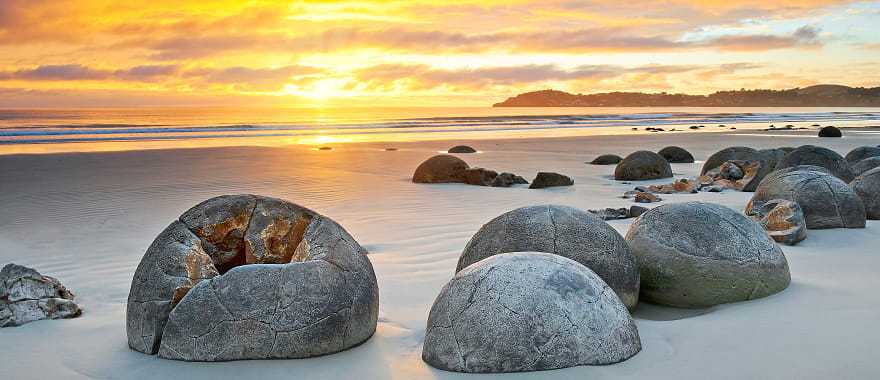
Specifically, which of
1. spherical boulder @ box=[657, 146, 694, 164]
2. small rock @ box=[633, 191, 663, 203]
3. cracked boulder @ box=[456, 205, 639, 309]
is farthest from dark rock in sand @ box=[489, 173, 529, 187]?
cracked boulder @ box=[456, 205, 639, 309]

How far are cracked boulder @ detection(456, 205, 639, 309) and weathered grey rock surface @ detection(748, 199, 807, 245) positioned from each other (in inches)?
141

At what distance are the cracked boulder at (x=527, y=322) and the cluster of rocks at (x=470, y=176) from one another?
35.8ft

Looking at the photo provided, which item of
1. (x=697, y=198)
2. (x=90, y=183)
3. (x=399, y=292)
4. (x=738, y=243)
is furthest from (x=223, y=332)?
(x=90, y=183)

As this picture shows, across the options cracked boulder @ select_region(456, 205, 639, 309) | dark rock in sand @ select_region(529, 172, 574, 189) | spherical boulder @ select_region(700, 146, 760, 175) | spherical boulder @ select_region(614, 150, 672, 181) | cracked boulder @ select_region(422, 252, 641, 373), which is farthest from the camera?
spherical boulder @ select_region(700, 146, 760, 175)

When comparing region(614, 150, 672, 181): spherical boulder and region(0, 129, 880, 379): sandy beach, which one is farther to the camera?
region(614, 150, 672, 181): spherical boulder

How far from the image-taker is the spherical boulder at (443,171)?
16.7m

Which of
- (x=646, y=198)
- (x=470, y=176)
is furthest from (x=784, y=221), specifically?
(x=470, y=176)

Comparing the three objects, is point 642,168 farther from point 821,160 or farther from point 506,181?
point 821,160

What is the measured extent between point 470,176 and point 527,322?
11.9 metres

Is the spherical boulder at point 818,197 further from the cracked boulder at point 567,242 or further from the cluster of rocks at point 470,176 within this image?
the cluster of rocks at point 470,176

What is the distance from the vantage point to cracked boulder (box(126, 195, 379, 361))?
4.95 m

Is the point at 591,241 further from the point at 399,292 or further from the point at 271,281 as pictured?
the point at 271,281

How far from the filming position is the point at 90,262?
28.8 feet

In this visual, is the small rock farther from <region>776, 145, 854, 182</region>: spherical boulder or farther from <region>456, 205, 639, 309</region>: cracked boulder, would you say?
<region>456, 205, 639, 309</region>: cracked boulder
